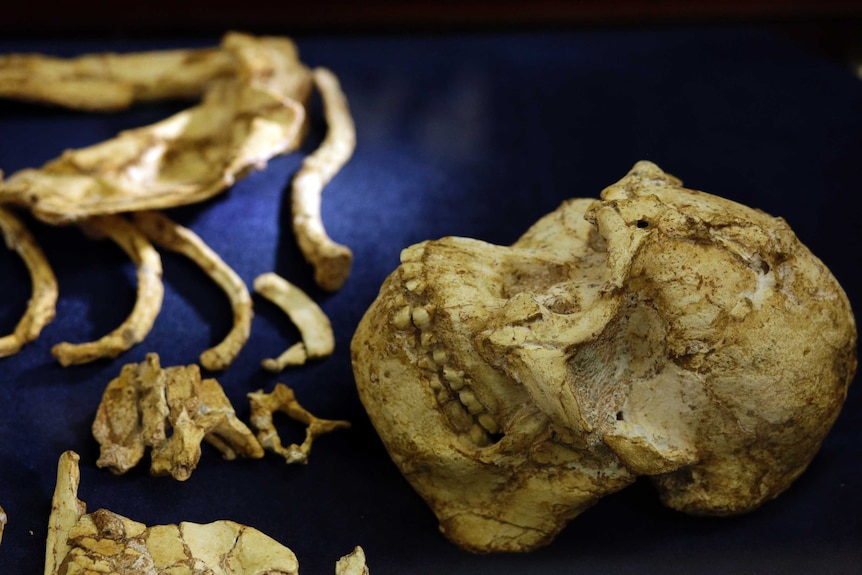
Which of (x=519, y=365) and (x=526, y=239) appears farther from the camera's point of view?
(x=526, y=239)

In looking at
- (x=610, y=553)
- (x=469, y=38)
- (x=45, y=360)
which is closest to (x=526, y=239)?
(x=610, y=553)

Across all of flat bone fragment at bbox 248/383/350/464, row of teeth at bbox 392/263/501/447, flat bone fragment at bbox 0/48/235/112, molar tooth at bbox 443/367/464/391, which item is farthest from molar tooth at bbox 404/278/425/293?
flat bone fragment at bbox 0/48/235/112

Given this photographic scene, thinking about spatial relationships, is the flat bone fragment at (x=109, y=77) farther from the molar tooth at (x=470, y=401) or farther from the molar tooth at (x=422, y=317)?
the molar tooth at (x=470, y=401)

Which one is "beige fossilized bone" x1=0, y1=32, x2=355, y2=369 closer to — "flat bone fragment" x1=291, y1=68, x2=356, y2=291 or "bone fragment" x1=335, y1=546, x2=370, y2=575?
"flat bone fragment" x1=291, y1=68, x2=356, y2=291

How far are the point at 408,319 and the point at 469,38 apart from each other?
174 centimetres

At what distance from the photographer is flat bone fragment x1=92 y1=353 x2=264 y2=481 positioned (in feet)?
5.74

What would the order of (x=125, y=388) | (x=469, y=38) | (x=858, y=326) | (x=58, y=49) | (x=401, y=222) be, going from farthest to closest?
(x=469, y=38) → (x=58, y=49) → (x=401, y=222) → (x=858, y=326) → (x=125, y=388)

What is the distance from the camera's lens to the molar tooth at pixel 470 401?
1693 millimetres

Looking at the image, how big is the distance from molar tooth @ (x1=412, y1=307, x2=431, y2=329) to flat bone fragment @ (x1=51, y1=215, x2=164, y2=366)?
2.17 feet

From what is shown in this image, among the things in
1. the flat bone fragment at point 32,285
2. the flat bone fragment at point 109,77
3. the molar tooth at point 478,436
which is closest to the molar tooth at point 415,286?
the molar tooth at point 478,436

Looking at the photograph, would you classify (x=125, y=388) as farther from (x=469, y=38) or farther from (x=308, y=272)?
(x=469, y=38)

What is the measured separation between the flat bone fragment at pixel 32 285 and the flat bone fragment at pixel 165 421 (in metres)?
0.26

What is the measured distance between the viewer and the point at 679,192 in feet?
5.62

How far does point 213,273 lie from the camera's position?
2201mm
